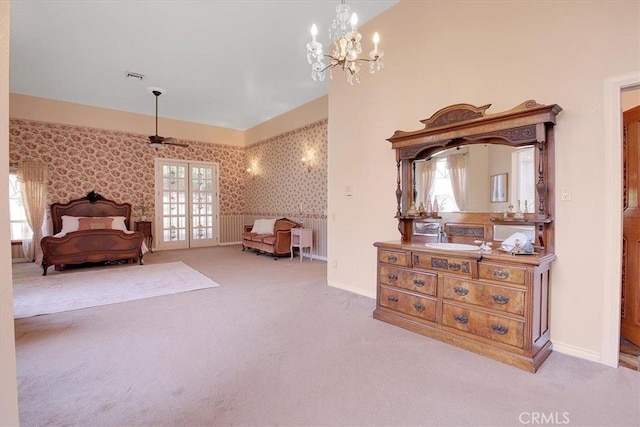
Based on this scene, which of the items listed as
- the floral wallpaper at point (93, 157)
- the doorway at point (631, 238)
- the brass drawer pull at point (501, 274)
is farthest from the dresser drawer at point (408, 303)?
the floral wallpaper at point (93, 157)

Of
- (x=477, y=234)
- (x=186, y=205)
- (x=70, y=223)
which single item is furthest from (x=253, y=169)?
(x=477, y=234)

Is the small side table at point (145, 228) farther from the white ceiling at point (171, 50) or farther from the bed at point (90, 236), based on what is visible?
the white ceiling at point (171, 50)

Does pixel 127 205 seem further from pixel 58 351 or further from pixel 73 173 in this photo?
pixel 58 351

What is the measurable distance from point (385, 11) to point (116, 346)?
4.54 meters

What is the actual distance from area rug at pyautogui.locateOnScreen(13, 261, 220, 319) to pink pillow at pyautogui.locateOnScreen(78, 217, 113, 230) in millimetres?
1213

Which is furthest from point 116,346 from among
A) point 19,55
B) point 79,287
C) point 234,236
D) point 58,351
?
point 234,236

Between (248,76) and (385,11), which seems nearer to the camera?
(385,11)

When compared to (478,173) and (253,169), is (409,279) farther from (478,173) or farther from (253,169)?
(253,169)

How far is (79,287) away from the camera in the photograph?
4.30 meters

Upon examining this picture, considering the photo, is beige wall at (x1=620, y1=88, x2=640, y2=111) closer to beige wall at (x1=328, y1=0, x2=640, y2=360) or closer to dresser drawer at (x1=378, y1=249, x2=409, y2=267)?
beige wall at (x1=328, y1=0, x2=640, y2=360)

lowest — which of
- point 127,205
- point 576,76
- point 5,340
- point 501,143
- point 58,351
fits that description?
point 58,351

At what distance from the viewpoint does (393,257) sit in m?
3.02

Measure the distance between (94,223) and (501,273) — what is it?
→ 7.42 meters

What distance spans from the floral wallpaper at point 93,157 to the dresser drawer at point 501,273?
7877 millimetres
